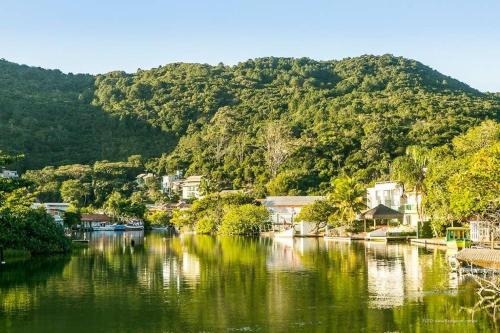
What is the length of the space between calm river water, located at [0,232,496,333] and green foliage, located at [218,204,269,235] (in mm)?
33044

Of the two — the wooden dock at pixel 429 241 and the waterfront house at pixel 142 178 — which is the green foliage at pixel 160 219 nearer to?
the waterfront house at pixel 142 178

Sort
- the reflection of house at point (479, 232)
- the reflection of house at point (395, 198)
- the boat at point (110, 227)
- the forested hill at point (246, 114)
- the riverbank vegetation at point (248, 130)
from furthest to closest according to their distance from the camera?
the forested hill at point (246, 114) → the boat at point (110, 227) → the riverbank vegetation at point (248, 130) → the reflection of house at point (395, 198) → the reflection of house at point (479, 232)

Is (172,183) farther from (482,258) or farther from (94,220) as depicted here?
(482,258)

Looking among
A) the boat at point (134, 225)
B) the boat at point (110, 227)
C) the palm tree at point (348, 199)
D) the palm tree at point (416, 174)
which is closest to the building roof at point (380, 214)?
the palm tree at point (348, 199)

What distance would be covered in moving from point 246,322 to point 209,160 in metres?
99.1

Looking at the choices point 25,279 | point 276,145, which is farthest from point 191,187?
point 25,279

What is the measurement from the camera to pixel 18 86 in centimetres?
15925

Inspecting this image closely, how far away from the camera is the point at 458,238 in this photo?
46781 millimetres

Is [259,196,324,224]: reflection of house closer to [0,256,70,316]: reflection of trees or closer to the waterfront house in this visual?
the waterfront house

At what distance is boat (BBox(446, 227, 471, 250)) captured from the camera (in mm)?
44375

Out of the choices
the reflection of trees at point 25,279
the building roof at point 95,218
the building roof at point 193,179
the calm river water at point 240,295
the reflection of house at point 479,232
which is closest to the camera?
the calm river water at point 240,295

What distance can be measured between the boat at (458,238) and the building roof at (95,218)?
2333 inches

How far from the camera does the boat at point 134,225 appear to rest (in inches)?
3915

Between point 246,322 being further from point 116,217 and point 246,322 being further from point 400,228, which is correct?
point 116,217
